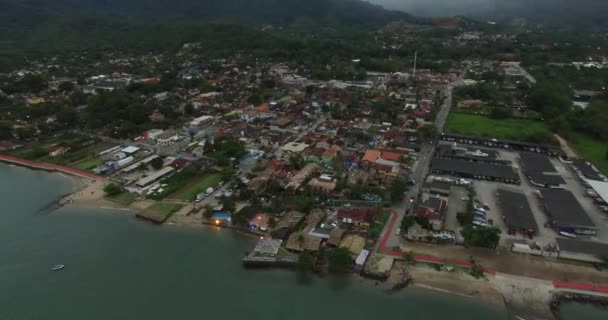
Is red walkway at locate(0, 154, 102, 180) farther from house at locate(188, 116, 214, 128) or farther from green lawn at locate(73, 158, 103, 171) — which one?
house at locate(188, 116, 214, 128)

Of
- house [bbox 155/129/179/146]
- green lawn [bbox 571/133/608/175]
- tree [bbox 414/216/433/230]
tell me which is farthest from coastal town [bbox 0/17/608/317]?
green lawn [bbox 571/133/608/175]

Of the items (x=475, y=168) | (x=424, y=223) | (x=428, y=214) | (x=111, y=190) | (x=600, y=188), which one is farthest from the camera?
(x=475, y=168)

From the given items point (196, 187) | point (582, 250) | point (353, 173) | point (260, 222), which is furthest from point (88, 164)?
point (582, 250)

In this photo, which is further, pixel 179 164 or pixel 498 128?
pixel 498 128

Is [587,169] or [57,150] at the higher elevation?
[57,150]

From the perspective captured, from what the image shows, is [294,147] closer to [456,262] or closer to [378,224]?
[378,224]

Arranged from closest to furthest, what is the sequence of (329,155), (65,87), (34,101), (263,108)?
(329,155)
(263,108)
(34,101)
(65,87)

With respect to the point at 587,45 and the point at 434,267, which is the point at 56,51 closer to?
the point at 434,267

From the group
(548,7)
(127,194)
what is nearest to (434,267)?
(127,194)
